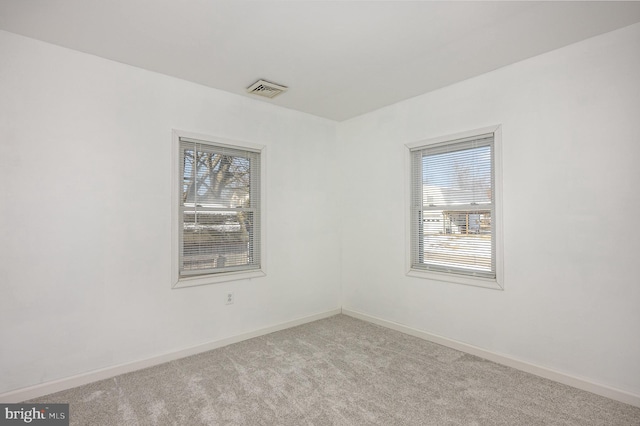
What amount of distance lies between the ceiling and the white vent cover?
0.09 meters

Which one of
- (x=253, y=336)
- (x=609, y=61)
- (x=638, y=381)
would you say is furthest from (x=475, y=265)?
(x=253, y=336)

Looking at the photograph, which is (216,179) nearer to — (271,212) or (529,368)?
(271,212)

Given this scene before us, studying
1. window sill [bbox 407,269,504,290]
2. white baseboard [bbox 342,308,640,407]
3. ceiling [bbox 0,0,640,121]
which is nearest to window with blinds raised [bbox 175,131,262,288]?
ceiling [bbox 0,0,640,121]

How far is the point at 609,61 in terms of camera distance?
2436mm

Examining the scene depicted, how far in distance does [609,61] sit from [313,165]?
2991 millimetres

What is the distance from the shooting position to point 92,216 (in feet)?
8.75

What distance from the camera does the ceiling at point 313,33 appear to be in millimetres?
2121

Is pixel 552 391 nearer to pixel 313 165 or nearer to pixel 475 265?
pixel 475 265

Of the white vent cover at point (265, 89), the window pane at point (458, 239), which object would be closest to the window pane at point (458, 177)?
the window pane at point (458, 239)

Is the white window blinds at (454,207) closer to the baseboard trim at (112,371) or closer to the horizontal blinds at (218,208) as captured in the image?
the horizontal blinds at (218,208)

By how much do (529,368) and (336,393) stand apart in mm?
1683

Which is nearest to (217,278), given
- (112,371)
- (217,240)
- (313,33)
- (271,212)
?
(217,240)

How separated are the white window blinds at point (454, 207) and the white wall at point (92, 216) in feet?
6.70

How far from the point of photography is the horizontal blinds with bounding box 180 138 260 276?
322cm
